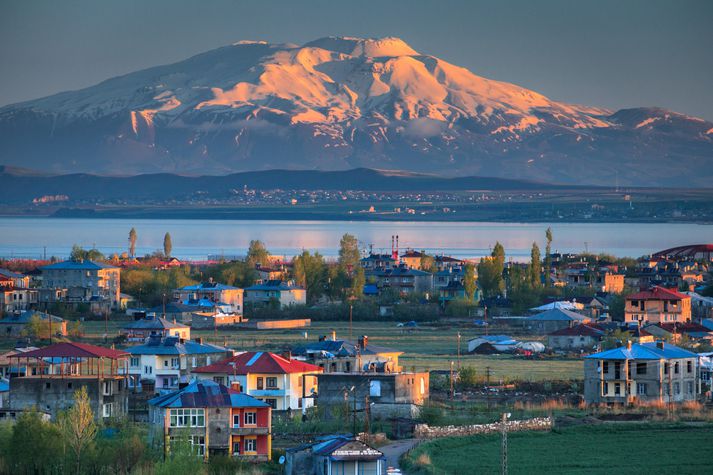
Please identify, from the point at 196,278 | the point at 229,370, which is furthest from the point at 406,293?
the point at 229,370

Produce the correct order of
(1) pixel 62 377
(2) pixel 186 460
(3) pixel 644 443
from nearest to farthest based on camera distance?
(2) pixel 186 460, (3) pixel 644 443, (1) pixel 62 377

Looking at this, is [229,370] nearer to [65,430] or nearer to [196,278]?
[65,430]

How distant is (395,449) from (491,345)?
66.2 ft

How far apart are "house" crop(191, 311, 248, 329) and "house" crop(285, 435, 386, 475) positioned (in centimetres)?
2906

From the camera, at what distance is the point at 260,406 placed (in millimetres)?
25922

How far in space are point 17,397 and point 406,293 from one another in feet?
131

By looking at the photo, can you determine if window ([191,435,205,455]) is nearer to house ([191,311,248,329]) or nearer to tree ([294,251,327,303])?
house ([191,311,248,329])

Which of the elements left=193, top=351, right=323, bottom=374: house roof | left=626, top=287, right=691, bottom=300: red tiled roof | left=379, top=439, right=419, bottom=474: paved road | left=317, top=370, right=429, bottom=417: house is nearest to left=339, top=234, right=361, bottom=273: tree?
left=626, top=287, right=691, bottom=300: red tiled roof

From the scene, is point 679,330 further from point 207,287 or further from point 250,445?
point 250,445

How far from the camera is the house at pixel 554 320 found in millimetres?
53531

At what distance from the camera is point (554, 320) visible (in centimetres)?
A: 5384

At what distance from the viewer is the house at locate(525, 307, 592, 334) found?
53.5 meters

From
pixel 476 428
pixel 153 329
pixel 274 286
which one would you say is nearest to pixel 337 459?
pixel 476 428

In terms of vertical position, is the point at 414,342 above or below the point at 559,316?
below
